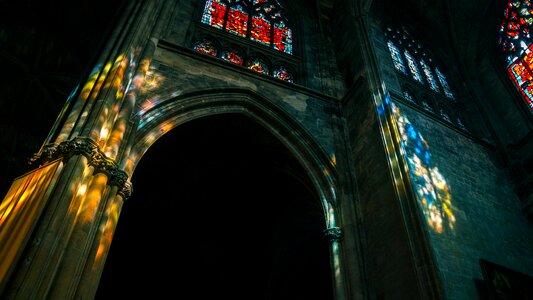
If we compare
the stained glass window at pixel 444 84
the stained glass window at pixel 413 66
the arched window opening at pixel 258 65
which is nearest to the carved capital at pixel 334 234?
the arched window opening at pixel 258 65

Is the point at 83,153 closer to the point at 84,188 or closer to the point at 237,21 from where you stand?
the point at 84,188

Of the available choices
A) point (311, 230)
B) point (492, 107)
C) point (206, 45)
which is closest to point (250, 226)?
point (311, 230)

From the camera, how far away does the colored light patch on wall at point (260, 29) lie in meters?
10.7

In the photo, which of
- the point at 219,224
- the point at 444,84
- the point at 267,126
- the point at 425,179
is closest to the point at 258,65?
the point at 267,126

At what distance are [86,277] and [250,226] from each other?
6892mm

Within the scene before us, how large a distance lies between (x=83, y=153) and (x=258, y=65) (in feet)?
18.6

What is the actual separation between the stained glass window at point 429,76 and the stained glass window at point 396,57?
0.94 m

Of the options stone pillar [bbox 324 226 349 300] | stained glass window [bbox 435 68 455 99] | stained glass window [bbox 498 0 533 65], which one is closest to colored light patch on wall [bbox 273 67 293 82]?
stone pillar [bbox 324 226 349 300]

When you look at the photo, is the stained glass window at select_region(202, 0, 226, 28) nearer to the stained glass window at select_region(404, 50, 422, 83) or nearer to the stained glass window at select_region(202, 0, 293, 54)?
the stained glass window at select_region(202, 0, 293, 54)

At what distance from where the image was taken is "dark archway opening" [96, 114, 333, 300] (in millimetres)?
9164

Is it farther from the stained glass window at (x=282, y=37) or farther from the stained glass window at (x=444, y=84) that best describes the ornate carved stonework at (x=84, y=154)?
the stained glass window at (x=444, y=84)

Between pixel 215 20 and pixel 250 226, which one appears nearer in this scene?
pixel 215 20

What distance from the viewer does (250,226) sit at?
1123 cm

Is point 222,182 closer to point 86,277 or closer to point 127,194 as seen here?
point 127,194
